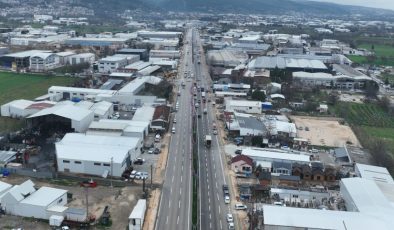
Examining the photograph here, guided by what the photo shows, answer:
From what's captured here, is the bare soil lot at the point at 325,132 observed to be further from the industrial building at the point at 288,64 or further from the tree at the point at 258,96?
the industrial building at the point at 288,64

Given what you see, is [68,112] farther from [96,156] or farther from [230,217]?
[230,217]

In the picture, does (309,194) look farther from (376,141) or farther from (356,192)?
(376,141)

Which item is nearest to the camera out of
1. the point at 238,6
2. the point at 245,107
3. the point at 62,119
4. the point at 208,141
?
the point at 208,141

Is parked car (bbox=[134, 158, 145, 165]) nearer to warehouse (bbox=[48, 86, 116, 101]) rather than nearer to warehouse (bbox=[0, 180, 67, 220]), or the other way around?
warehouse (bbox=[0, 180, 67, 220])

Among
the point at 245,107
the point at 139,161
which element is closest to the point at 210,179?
the point at 139,161

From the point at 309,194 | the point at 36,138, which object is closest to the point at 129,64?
the point at 36,138

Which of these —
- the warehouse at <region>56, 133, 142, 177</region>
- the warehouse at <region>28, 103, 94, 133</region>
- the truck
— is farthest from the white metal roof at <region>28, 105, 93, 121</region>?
the truck

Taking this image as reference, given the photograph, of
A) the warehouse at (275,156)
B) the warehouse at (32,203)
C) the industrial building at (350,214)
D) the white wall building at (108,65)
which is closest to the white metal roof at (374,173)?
the industrial building at (350,214)
